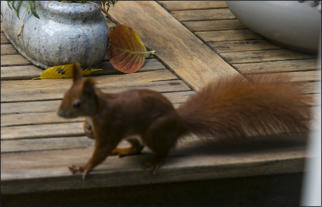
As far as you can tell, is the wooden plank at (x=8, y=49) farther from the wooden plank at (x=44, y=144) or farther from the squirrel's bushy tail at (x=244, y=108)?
the squirrel's bushy tail at (x=244, y=108)

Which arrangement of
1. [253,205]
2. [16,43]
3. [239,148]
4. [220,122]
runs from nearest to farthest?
1. [220,122]
2. [239,148]
3. [253,205]
4. [16,43]

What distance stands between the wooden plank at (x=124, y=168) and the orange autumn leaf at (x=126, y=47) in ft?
1.69

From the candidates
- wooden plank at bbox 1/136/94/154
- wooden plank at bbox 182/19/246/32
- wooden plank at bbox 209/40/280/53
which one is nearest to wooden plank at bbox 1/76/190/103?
wooden plank at bbox 1/136/94/154

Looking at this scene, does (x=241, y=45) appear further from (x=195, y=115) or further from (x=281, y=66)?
(x=195, y=115)

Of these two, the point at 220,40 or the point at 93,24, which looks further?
the point at 220,40

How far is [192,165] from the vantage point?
153 cm

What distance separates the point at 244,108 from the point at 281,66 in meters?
0.66

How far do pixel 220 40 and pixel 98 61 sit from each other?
1.63 feet

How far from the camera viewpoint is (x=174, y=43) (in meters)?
2.21

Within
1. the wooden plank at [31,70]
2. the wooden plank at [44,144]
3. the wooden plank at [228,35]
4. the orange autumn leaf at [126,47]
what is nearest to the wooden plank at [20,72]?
the wooden plank at [31,70]

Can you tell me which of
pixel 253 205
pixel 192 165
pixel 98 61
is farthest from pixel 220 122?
pixel 98 61

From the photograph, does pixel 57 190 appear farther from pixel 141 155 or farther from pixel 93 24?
pixel 93 24

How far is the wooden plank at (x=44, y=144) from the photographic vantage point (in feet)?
5.19

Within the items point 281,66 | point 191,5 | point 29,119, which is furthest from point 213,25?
point 29,119
